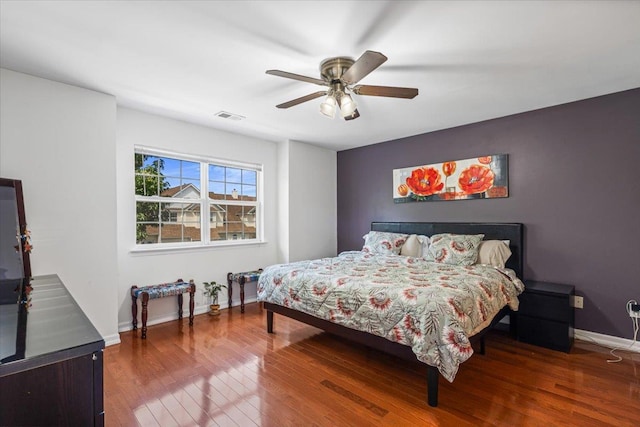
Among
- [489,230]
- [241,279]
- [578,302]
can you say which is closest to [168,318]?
[241,279]

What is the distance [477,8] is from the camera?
1796 mm

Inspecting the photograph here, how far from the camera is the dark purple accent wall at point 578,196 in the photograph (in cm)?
301

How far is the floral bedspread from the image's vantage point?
2043 millimetres

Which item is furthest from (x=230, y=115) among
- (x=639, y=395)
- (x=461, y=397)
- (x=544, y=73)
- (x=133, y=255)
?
(x=639, y=395)

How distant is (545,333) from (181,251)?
13.4ft

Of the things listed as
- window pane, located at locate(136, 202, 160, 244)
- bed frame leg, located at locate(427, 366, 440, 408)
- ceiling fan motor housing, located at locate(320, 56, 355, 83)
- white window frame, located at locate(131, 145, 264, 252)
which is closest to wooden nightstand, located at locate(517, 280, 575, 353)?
bed frame leg, located at locate(427, 366, 440, 408)

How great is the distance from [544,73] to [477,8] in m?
1.29

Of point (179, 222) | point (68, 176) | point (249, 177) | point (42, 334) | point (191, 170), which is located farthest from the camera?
point (249, 177)

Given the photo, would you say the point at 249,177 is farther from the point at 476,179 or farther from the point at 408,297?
the point at 408,297

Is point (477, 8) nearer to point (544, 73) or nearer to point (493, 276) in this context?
point (544, 73)

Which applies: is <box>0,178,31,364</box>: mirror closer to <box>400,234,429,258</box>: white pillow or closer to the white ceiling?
the white ceiling

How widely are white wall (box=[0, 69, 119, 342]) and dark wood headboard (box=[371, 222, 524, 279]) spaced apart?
3673mm

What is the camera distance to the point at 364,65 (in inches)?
77.5

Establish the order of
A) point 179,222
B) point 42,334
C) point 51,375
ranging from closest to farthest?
1. point 51,375
2. point 42,334
3. point 179,222
